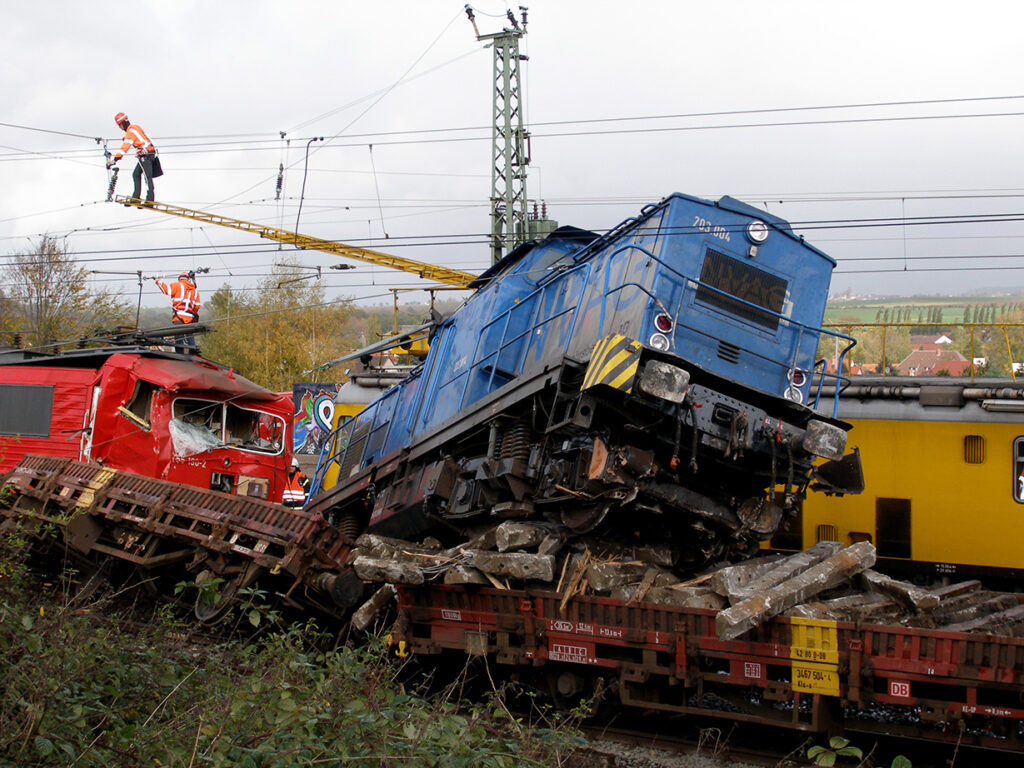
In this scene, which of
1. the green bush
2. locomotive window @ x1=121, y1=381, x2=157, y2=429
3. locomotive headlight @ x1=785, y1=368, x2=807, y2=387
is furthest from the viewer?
locomotive window @ x1=121, y1=381, x2=157, y2=429

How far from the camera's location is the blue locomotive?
7.35m

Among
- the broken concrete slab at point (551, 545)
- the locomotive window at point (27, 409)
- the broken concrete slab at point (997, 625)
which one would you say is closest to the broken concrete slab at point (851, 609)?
the broken concrete slab at point (997, 625)

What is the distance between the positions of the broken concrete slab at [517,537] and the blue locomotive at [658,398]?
26 cm

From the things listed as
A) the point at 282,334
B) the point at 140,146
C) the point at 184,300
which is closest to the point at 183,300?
the point at 184,300

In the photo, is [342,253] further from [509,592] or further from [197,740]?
[197,740]

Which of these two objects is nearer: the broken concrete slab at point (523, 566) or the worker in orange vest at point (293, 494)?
the broken concrete slab at point (523, 566)

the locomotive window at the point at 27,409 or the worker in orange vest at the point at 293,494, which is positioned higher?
the locomotive window at the point at 27,409

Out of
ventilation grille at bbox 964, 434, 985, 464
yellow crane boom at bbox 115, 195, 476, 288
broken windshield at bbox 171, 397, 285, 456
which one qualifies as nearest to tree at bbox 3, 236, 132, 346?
yellow crane boom at bbox 115, 195, 476, 288

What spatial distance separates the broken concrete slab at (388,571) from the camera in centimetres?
791

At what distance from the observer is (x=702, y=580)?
24.0 ft

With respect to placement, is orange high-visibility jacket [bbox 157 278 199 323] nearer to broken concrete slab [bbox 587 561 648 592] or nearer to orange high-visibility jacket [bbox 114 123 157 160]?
orange high-visibility jacket [bbox 114 123 157 160]

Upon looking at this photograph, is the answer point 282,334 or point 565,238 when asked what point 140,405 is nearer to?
point 565,238

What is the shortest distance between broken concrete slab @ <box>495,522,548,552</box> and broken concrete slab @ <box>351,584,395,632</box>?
5.00 ft

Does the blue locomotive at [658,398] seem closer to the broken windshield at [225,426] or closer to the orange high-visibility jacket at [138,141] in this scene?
the broken windshield at [225,426]
